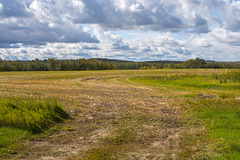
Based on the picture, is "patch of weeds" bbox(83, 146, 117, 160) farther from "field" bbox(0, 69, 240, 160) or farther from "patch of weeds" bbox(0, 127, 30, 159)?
"patch of weeds" bbox(0, 127, 30, 159)

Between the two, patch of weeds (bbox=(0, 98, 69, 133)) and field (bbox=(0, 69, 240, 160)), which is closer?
field (bbox=(0, 69, 240, 160))

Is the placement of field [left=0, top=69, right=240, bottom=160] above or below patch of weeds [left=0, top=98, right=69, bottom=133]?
below

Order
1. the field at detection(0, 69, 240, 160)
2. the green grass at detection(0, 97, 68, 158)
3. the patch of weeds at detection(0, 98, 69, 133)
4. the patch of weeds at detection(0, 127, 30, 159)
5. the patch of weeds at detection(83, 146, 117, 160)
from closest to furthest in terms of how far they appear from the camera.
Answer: the patch of weeds at detection(83, 146, 117, 160)
the patch of weeds at detection(0, 127, 30, 159)
the field at detection(0, 69, 240, 160)
the green grass at detection(0, 97, 68, 158)
the patch of weeds at detection(0, 98, 69, 133)

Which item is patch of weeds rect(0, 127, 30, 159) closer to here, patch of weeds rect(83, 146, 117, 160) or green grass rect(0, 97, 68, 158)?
green grass rect(0, 97, 68, 158)

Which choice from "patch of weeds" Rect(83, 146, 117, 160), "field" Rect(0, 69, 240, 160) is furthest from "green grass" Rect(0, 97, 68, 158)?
"patch of weeds" Rect(83, 146, 117, 160)

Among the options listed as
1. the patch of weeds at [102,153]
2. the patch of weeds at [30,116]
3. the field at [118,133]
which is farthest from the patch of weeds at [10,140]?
the patch of weeds at [102,153]

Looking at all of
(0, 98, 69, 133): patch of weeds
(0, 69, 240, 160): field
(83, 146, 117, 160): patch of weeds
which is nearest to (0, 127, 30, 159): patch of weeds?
(0, 69, 240, 160): field

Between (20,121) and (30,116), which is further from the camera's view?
(30,116)

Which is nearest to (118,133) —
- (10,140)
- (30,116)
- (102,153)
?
(102,153)

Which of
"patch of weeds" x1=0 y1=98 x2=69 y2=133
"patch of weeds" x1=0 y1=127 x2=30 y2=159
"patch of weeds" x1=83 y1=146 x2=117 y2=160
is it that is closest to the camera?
"patch of weeds" x1=83 y1=146 x2=117 y2=160

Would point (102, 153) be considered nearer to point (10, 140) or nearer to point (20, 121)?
point (10, 140)

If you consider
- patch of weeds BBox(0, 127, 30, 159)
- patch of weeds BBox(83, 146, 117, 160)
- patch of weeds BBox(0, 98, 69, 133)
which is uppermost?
patch of weeds BBox(0, 98, 69, 133)

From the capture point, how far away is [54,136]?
8500 millimetres

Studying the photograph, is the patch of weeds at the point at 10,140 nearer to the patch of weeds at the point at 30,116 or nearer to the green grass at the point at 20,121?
the green grass at the point at 20,121
